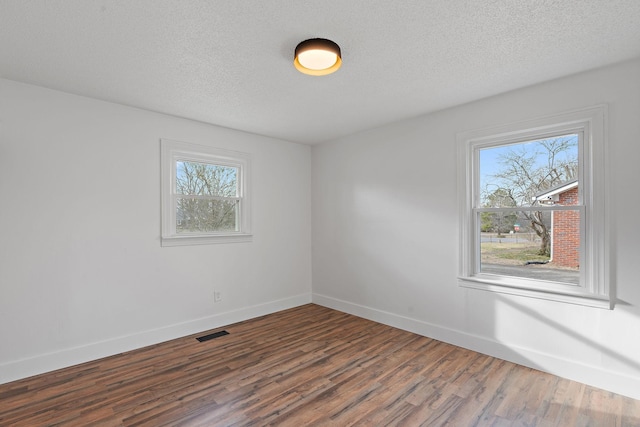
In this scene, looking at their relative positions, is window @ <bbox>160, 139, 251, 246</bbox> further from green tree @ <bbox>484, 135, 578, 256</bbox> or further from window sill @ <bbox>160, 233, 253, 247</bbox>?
green tree @ <bbox>484, 135, 578, 256</bbox>

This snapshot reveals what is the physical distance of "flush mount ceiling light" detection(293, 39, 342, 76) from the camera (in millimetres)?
2104

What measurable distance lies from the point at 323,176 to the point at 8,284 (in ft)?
12.2

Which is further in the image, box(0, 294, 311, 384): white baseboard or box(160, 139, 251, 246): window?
box(160, 139, 251, 246): window

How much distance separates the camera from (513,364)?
2906mm

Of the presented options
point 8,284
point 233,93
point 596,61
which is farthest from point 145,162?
point 596,61

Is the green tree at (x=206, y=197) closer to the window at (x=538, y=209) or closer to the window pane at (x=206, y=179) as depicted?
the window pane at (x=206, y=179)

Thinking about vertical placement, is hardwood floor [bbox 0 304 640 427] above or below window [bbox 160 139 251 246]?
below

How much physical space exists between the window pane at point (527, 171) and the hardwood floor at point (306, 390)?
1.58 metres

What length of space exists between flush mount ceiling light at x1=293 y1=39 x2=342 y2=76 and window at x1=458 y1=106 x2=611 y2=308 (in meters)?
1.83

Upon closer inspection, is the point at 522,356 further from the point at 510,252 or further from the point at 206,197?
the point at 206,197

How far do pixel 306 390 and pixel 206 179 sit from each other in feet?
8.98

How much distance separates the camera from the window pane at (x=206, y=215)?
12.4ft

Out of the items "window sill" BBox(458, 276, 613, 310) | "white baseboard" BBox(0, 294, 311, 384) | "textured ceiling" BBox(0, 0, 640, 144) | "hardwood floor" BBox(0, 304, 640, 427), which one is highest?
"textured ceiling" BBox(0, 0, 640, 144)

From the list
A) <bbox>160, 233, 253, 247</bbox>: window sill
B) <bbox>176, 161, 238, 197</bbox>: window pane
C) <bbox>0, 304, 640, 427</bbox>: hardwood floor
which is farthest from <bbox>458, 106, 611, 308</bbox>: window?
<bbox>176, 161, 238, 197</bbox>: window pane
